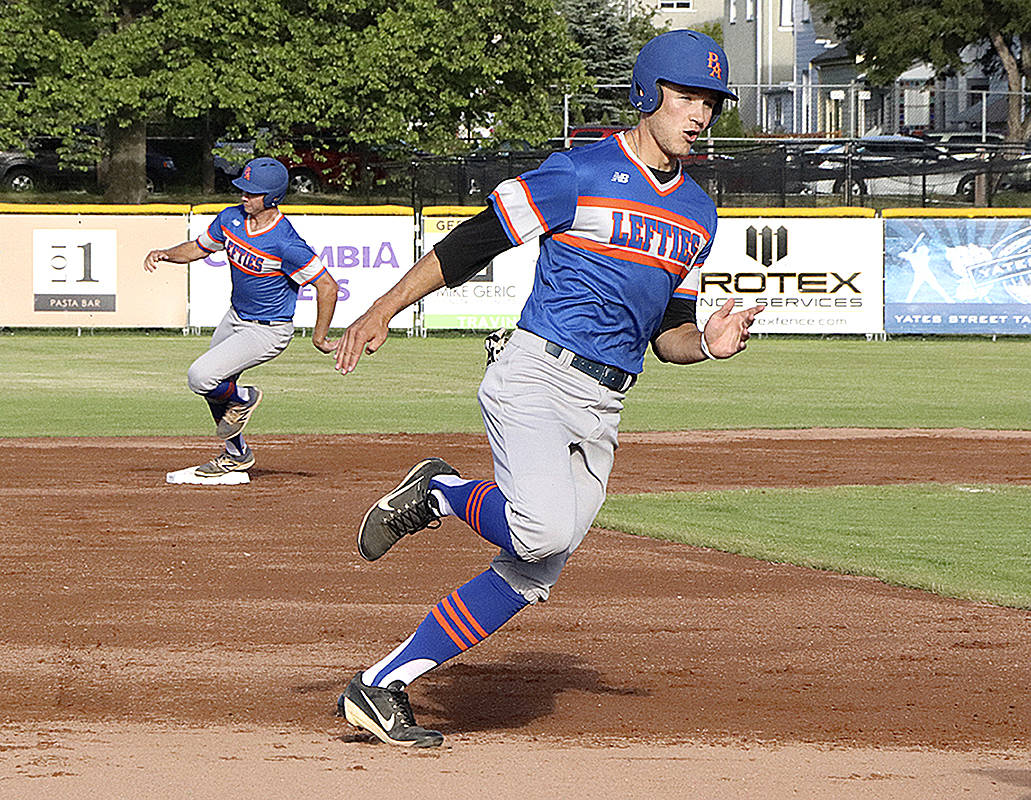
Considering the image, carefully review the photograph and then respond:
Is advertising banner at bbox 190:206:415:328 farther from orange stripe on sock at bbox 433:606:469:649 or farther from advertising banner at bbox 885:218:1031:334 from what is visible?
orange stripe on sock at bbox 433:606:469:649

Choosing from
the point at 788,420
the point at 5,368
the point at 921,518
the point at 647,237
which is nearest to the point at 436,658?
the point at 647,237

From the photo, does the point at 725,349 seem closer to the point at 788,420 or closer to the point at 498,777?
the point at 498,777

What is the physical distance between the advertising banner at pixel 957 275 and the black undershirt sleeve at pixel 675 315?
861 inches

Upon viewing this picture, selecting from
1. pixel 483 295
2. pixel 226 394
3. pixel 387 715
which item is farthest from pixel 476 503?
pixel 483 295

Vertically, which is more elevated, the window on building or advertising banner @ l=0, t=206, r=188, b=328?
the window on building

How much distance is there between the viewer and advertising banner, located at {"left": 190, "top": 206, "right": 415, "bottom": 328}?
25.8 meters

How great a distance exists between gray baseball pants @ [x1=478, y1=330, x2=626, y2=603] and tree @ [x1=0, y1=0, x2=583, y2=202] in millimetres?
31346

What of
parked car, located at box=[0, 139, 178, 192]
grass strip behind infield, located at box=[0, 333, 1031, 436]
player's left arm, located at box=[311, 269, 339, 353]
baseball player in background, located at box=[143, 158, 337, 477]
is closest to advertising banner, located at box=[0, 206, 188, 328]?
grass strip behind infield, located at box=[0, 333, 1031, 436]

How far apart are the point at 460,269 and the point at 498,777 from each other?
4.75 feet

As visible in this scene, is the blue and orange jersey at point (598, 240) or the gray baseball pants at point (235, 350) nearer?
the blue and orange jersey at point (598, 240)

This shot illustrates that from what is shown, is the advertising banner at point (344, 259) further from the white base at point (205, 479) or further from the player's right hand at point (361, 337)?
the player's right hand at point (361, 337)

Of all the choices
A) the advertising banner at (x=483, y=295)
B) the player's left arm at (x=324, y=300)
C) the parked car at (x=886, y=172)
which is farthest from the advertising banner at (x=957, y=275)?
the player's left arm at (x=324, y=300)

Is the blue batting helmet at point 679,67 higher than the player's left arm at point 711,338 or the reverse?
higher

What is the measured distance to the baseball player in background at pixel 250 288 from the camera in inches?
412
